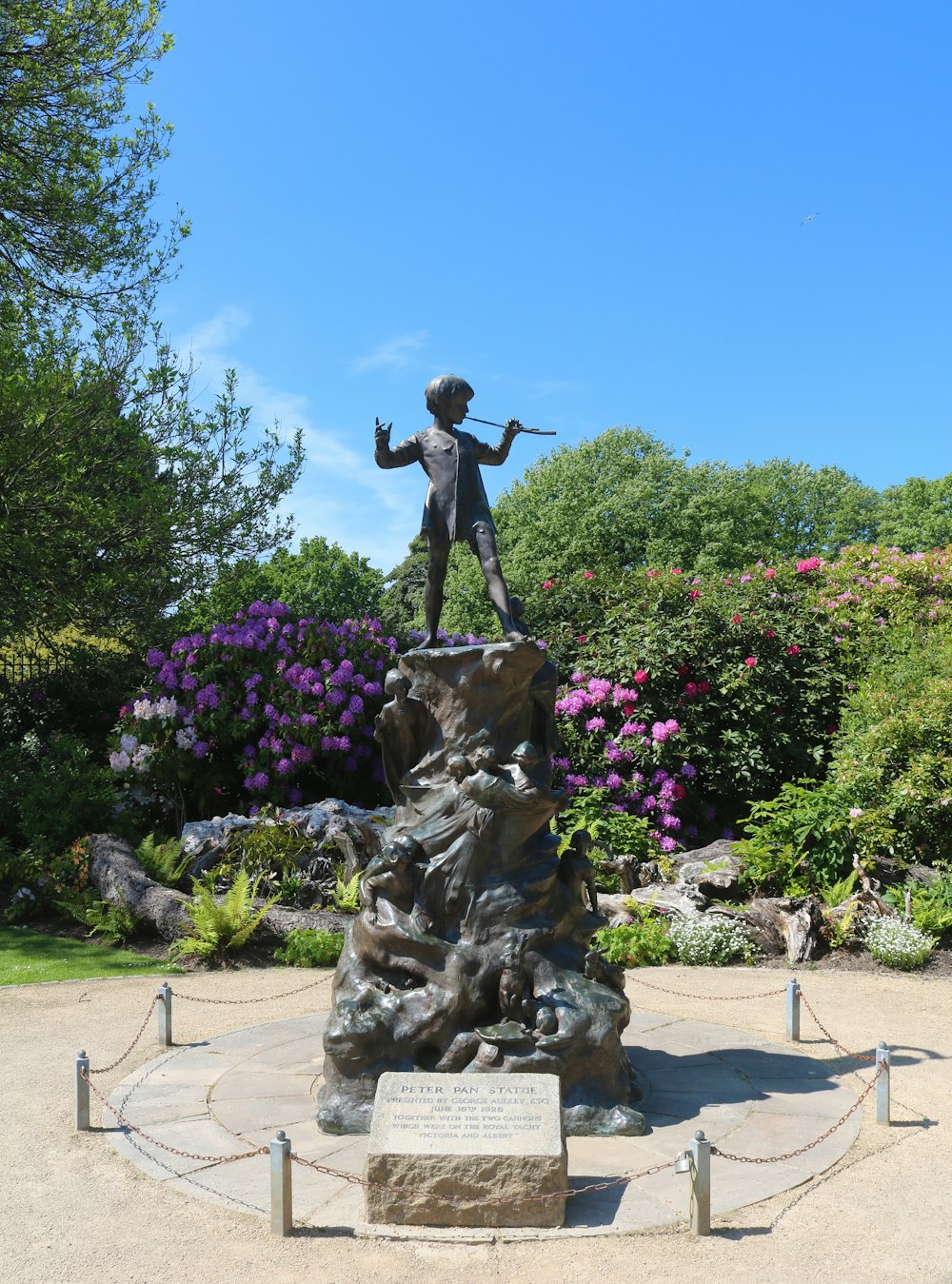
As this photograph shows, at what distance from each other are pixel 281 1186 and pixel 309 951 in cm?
617

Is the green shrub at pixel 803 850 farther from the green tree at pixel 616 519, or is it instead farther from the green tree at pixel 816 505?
the green tree at pixel 816 505

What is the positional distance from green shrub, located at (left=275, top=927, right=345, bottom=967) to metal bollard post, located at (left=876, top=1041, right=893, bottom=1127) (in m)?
5.92

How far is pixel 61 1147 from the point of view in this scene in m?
5.78

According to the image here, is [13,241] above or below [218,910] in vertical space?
above

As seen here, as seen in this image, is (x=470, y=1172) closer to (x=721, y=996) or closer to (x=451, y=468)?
(x=451, y=468)

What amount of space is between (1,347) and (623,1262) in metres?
13.7

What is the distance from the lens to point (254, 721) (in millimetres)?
14781

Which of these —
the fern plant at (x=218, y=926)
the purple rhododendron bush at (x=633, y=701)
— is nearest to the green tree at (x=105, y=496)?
the purple rhododendron bush at (x=633, y=701)

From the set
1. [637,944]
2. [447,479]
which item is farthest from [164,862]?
[447,479]

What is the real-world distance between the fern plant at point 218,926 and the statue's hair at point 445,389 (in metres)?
5.78

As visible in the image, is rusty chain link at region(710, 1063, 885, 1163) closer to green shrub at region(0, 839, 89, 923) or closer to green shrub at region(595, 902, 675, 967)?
green shrub at region(595, 902, 675, 967)

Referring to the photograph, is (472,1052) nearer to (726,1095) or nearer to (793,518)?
(726,1095)

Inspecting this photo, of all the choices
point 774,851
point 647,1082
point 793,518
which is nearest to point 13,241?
point 774,851

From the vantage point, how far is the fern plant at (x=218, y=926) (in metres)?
10.5
